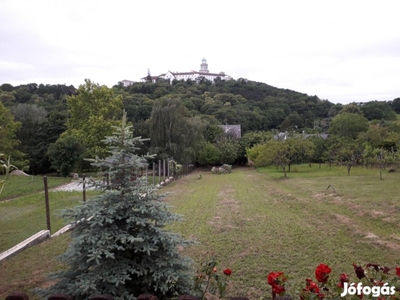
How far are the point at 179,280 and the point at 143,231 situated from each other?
0.61m

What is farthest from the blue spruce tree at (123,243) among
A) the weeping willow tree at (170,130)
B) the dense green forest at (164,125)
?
the weeping willow tree at (170,130)

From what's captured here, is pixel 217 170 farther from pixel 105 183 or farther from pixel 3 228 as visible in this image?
pixel 105 183

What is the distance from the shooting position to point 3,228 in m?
7.80

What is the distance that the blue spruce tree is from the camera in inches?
116

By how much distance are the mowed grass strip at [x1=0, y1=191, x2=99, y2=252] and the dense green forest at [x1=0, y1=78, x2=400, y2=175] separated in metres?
1.67

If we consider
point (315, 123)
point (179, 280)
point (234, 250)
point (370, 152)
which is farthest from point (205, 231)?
point (315, 123)

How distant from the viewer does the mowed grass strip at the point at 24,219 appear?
7.09 metres

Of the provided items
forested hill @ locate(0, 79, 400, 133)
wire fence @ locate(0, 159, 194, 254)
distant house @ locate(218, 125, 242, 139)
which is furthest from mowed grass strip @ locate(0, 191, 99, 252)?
distant house @ locate(218, 125, 242, 139)

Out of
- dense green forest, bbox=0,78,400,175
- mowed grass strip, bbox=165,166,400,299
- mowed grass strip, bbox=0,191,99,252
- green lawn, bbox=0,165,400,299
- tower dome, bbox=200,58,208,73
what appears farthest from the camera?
tower dome, bbox=200,58,208,73

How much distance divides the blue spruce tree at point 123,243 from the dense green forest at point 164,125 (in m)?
5.97

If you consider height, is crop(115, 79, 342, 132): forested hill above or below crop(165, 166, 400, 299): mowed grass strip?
above

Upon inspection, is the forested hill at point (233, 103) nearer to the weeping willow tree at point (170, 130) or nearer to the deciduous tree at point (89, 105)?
the deciduous tree at point (89, 105)

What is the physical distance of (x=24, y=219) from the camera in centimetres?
865

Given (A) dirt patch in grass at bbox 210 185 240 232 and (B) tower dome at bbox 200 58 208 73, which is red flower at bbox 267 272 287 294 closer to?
(A) dirt patch in grass at bbox 210 185 240 232
